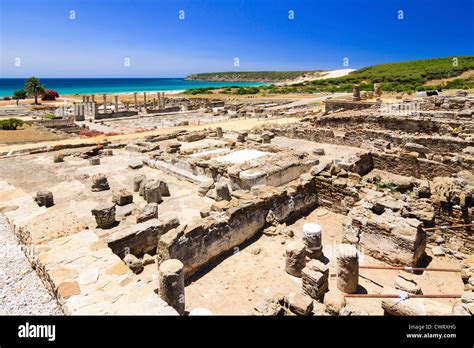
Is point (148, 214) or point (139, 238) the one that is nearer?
point (139, 238)

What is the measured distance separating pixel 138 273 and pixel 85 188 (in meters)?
6.36

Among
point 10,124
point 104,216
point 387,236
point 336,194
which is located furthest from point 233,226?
→ point 10,124

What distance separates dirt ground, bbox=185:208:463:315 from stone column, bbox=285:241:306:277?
16 centimetres

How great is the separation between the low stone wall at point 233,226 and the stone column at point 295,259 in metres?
1.56

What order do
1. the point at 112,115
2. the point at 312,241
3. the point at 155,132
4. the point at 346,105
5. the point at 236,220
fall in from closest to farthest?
1. the point at 312,241
2. the point at 236,220
3. the point at 155,132
4. the point at 346,105
5. the point at 112,115

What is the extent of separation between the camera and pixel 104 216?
25.8 feet

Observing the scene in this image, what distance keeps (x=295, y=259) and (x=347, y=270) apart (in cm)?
106

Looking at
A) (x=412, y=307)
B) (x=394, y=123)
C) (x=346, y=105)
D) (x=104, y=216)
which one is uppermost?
(x=346, y=105)

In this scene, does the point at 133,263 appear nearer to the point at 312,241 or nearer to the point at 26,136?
the point at 312,241

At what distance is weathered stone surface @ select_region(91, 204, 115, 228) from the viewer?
7859mm

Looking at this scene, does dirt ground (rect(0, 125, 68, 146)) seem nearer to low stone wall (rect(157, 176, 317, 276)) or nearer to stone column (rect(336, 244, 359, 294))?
low stone wall (rect(157, 176, 317, 276))

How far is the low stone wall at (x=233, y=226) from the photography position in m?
6.38
